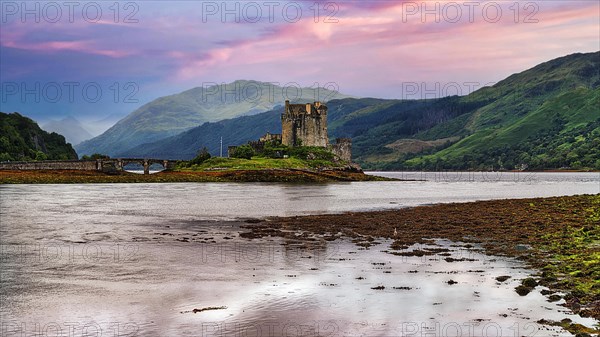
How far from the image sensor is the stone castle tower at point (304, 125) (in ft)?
576

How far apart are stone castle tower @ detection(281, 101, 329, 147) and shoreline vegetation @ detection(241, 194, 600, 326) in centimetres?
11476

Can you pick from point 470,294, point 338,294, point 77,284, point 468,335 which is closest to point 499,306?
point 470,294

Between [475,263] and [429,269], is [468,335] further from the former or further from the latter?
[475,263]

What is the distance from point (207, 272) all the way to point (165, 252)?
6.91m

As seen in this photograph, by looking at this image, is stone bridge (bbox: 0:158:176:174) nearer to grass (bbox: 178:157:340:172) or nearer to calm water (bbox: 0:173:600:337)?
grass (bbox: 178:157:340:172)

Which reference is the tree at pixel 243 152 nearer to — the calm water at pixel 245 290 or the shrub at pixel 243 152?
the shrub at pixel 243 152

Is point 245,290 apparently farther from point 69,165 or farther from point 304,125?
point 304,125

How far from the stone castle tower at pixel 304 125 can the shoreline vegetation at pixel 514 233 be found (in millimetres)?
114758

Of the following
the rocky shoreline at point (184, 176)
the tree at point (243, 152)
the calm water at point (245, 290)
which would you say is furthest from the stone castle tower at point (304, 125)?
the calm water at point (245, 290)

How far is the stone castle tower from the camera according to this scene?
175625 millimetres

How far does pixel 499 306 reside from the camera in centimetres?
1983

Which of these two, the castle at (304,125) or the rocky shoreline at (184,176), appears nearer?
the rocky shoreline at (184,176)

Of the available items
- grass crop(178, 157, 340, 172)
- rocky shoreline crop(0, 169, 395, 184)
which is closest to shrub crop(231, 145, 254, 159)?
grass crop(178, 157, 340, 172)

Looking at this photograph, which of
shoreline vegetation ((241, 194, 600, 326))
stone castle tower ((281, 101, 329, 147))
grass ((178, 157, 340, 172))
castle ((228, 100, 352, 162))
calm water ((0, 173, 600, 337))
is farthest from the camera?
stone castle tower ((281, 101, 329, 147))
